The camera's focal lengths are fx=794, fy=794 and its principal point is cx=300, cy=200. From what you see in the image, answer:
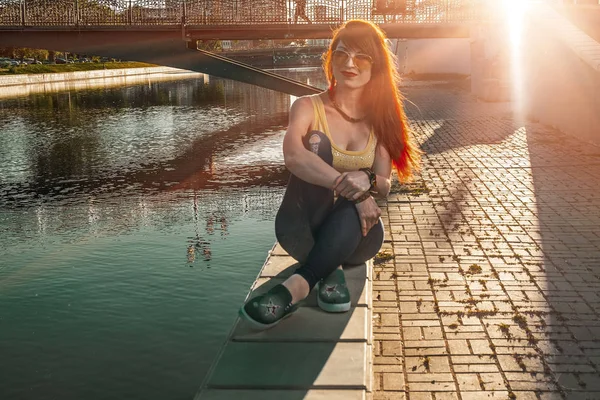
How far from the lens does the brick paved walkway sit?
4453 millimetres

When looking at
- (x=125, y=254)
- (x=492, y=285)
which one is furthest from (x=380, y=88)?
(x=125, y=254)

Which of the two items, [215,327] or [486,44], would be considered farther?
[486,44]

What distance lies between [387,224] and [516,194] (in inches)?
97.2

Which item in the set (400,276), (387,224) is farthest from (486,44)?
(400,276)

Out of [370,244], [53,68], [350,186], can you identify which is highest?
[350,186]

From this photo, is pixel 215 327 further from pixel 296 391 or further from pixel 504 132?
pixel 504 132

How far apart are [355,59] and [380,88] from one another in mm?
264

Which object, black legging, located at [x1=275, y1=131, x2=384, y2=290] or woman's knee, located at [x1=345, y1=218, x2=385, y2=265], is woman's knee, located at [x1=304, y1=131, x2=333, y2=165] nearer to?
black legging, located at [x1=275, y1=131, x2=384, y2=290]

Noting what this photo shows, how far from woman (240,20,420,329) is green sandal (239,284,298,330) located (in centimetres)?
9

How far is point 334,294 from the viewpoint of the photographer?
14.6ft

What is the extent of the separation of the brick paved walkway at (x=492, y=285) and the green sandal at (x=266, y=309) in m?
0.69

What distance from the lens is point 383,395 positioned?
167 inches

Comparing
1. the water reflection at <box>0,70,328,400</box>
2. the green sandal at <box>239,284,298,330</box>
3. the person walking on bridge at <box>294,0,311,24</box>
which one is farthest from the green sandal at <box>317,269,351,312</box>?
the person walking on bridge at <box>294,0,311,24</box>

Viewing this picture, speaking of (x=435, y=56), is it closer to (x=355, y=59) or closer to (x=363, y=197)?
(x=355, y=59)
